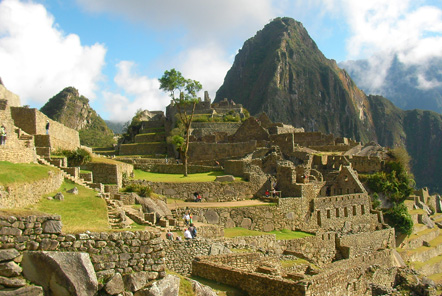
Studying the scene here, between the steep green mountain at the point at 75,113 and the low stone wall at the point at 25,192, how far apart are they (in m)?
78.7

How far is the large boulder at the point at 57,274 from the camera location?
6.19 meters

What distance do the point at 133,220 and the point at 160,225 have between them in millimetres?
1234

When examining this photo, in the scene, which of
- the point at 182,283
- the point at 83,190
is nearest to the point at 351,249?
the point at 83,190

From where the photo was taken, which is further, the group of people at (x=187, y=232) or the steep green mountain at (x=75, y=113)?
the steep green mountain at (x=75, y=113)

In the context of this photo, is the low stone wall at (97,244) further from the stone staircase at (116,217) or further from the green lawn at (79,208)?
the stone staircase at (116,217)

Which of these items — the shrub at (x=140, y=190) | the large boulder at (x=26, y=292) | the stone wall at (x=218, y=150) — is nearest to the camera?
the large boulder at (x=26, y=292)

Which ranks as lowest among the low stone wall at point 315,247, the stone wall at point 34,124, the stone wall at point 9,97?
the low stone wall at point 315,247

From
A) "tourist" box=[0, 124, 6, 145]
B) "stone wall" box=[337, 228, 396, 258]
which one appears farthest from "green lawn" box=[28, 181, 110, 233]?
"stone wall" box=[337, 228, 396, 258]

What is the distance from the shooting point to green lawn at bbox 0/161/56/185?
13136 millimetres

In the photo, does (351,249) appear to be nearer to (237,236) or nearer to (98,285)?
(237,236)

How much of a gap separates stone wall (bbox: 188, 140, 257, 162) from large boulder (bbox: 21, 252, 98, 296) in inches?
1170

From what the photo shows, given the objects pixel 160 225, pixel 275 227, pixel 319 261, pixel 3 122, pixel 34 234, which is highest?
pixel 3 122

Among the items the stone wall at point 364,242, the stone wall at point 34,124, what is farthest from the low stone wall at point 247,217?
the stone wall at point 34,124

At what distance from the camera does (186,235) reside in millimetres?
15961
